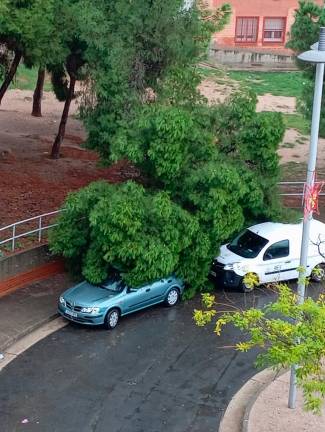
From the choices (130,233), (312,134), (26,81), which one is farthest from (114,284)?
(26,81)

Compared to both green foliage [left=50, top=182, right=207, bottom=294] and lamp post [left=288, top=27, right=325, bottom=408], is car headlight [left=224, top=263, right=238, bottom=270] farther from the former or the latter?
lamp post [left=288, top=27, right=325, bottom=408]

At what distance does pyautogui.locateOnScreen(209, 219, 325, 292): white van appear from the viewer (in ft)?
65.1

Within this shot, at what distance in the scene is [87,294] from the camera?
1800 centimetres

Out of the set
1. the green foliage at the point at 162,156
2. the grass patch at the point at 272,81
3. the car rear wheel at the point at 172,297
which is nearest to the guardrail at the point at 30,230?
the green foliage at the point at 162,156

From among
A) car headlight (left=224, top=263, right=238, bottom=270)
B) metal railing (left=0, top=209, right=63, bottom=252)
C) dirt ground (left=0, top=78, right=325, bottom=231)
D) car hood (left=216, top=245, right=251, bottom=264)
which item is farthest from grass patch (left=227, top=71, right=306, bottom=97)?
car headlight (left=224, top=263, right=238, bottom=270)

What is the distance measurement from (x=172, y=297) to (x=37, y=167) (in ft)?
30.5

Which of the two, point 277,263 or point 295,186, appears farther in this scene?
point 295,186

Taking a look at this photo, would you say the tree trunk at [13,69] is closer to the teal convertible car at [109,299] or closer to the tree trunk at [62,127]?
the tree trunk at [62,127]

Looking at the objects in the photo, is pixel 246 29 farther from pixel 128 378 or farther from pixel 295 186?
pixel 128 378

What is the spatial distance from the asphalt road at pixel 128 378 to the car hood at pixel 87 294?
0.69m

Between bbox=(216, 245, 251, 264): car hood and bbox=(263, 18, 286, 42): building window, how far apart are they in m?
39.0

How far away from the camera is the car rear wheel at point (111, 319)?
1766 cm

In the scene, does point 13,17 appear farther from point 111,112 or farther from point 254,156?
point 254,156

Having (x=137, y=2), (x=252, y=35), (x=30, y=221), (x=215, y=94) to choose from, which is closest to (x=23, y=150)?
(x=30, y=221)
